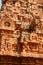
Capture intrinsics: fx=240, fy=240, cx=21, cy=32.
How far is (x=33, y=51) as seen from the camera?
1045 centimetres

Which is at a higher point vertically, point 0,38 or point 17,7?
point 17,7

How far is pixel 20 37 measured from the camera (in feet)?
35.7

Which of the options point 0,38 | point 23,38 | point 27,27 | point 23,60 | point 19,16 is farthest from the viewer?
point 19,16

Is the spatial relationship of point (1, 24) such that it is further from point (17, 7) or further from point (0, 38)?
point (17, 7)

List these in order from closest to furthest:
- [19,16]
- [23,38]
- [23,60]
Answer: [23,60] → [23,38] → [19,16]

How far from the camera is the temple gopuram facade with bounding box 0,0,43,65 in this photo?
10000 mm

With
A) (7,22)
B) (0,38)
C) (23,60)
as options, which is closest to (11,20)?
(7,22)

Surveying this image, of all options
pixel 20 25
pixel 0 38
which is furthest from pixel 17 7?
pixel 0 38

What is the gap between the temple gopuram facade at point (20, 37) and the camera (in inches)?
394

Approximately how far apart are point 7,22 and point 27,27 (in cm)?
124

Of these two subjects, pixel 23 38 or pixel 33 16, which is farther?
pixel 33 16

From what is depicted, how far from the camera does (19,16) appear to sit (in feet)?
44.7

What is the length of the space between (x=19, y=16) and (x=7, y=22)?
6.10ft

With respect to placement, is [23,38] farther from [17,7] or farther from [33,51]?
[17,7]
